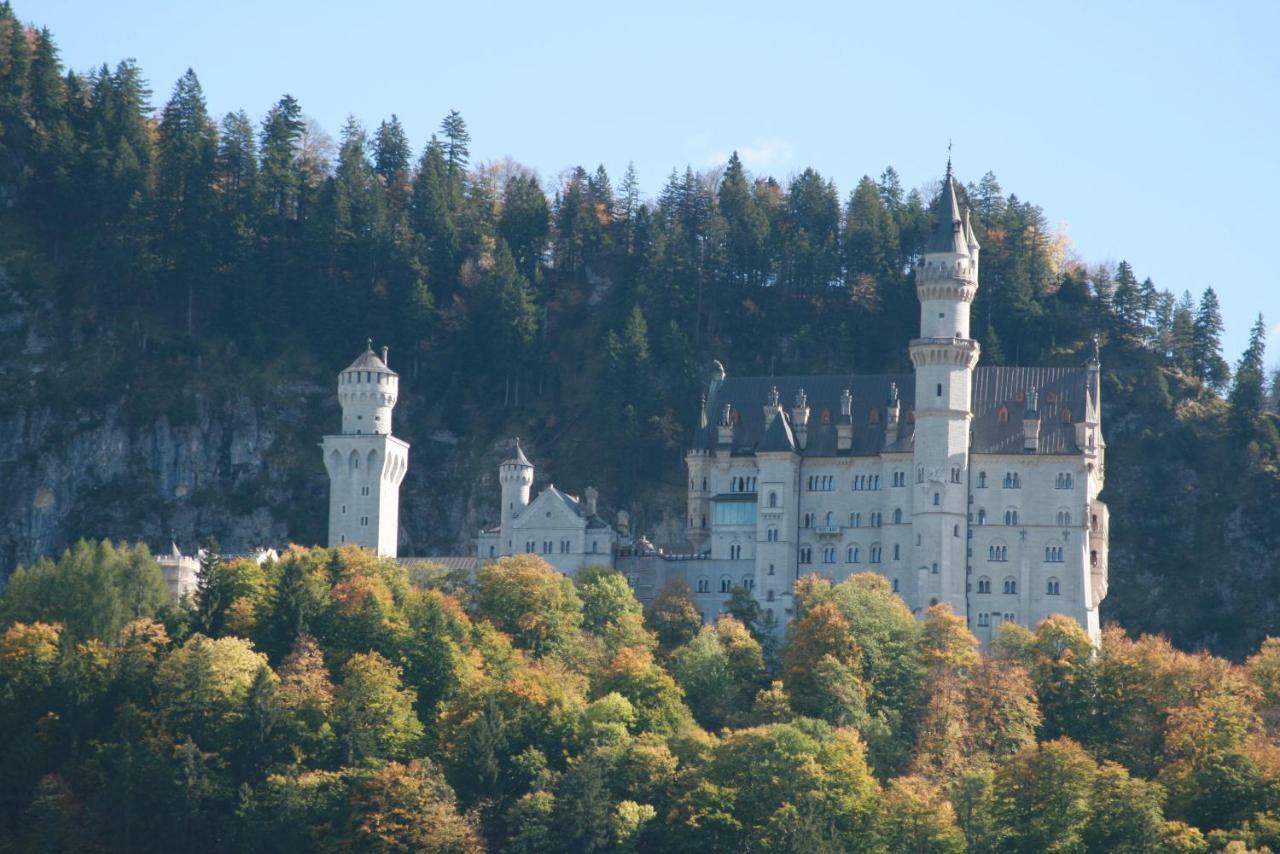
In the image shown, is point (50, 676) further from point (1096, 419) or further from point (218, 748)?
point (1096, 419)

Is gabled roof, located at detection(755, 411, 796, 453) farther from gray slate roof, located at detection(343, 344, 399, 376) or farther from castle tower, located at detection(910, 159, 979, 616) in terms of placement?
gray slate roof, located at detection(343, 344, 399, 376)

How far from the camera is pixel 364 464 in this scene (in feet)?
406

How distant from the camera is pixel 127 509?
135m

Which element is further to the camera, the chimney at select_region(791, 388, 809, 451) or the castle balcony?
the chimney at select_region(791, 388, 809, 451)

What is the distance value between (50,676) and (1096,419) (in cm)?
4378

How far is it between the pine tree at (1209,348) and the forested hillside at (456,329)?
0.50 ft

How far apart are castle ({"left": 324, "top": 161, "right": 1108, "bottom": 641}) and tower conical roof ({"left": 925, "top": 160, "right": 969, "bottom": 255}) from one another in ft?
0.30

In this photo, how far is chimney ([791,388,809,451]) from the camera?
404ft

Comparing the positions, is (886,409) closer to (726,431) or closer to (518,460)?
(726,431)

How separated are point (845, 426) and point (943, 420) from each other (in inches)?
199

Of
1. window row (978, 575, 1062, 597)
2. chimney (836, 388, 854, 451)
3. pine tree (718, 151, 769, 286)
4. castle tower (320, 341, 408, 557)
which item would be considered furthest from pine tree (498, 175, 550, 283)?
window row (978, 575, 1062, 597)

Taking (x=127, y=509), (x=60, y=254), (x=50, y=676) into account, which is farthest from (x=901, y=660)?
(x=60, y=254)

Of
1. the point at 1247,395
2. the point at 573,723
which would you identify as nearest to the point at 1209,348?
the point at 1247,395

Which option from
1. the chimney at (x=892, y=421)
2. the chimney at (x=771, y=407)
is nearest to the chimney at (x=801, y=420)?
the chimney at (x=771, y=407)
